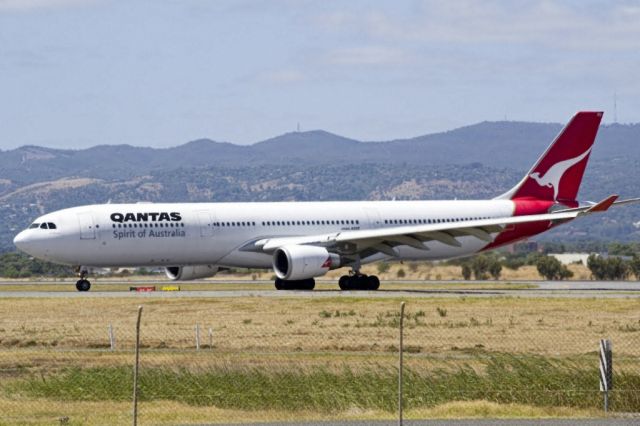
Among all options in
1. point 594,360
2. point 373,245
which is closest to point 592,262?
point 373,245

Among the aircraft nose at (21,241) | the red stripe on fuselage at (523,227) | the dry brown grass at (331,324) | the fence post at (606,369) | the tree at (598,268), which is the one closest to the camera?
the fence post at (606,369)

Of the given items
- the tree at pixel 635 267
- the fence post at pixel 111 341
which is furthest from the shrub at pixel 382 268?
the fence post at pixel 111 341

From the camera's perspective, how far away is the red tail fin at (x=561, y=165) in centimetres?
6438

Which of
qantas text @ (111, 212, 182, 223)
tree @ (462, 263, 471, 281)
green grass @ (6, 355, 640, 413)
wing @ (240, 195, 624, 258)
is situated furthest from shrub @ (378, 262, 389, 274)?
green grass @ (6, 355, 640, 413)

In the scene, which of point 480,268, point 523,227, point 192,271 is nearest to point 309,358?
point 192,271

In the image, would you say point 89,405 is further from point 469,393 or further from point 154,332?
point 154,332

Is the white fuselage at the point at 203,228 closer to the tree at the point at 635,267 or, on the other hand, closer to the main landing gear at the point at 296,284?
the main landing gear at the point at 296,284

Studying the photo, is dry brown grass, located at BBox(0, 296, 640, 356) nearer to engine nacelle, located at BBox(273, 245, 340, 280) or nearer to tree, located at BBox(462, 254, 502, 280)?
engine nacelle, located at BBox(273, 245, 340, 280)

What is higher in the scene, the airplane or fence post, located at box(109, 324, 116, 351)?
the airplane

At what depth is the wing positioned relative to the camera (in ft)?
183

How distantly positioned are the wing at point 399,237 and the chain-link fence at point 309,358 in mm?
5994

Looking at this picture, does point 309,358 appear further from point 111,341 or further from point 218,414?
point 218,414

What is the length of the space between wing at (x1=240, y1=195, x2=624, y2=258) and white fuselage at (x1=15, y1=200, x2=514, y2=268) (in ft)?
2.32

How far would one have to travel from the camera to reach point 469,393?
1009 inches
